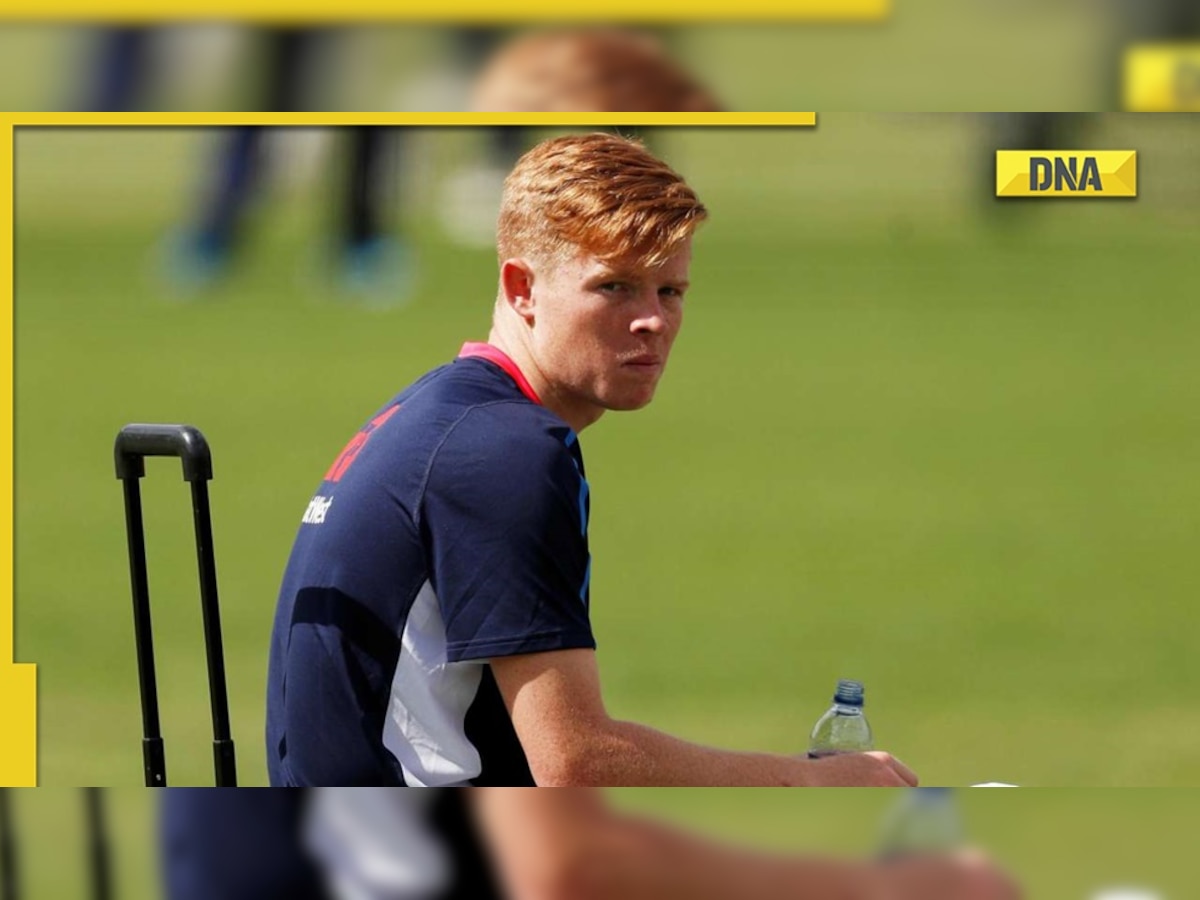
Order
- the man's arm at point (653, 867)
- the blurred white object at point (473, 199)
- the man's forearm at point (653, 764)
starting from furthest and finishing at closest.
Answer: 1. the blurred white object at point (473, 199)
2. the man's forearm at point (653, 764)
3. the man's arm at point (653, 867)

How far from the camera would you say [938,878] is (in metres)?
1.27

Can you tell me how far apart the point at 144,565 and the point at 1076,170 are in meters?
1.21

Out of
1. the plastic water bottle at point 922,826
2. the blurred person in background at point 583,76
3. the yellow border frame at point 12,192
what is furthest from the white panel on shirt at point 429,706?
the blurred person in background at point 583,76

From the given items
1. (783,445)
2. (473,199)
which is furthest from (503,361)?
(783,445)

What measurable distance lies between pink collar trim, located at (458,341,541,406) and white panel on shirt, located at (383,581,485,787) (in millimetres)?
236

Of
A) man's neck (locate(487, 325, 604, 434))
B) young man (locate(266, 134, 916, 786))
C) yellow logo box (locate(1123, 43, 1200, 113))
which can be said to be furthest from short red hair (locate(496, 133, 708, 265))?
yellow logo box (locate(1123, 43, 1200, 113))

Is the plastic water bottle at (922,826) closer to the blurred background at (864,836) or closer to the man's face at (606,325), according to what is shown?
the blurred background at (864,836)

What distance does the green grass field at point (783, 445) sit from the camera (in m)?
3.04

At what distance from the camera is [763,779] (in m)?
1.60

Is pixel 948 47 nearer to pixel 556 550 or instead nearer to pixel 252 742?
pixel 556 550

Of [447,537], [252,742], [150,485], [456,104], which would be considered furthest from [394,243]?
[447,537]

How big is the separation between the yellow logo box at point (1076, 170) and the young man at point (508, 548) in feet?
2.23

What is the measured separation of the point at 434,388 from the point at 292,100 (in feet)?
1.82

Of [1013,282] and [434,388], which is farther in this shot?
[1013,282]
